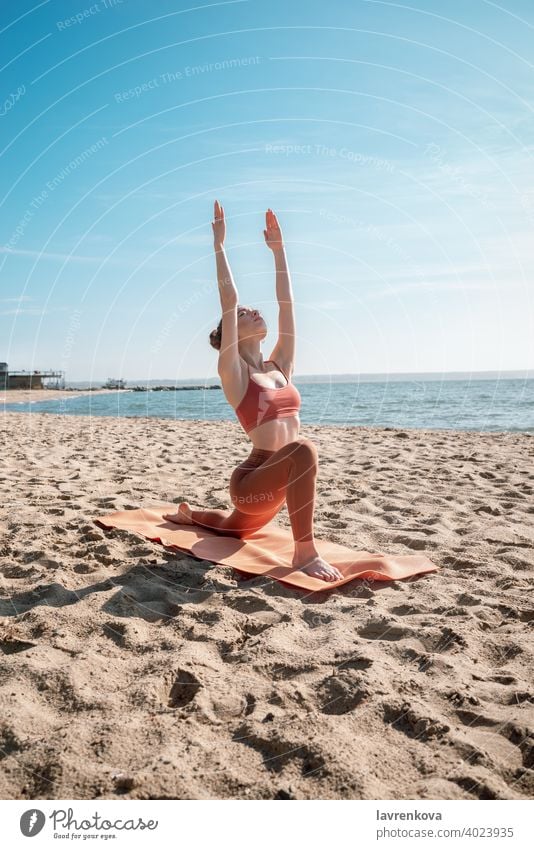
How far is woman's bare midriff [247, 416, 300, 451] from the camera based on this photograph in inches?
182

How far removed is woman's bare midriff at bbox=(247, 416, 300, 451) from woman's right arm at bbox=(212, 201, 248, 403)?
0.29m

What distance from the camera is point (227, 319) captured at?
4395mm

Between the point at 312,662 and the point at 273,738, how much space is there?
25.4 inches

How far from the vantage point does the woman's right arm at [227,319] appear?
433cm

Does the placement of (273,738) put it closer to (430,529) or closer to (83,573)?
(83,573)

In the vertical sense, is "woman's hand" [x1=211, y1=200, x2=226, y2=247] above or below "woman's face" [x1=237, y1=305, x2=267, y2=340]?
above

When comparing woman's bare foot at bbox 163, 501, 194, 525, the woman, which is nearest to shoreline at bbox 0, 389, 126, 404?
woman's bare foot at bbox 163, 501, 194, 525

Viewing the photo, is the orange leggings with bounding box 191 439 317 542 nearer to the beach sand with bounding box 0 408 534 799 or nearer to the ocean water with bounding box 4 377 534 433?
the beach sand with bounding box 0 408 534 799

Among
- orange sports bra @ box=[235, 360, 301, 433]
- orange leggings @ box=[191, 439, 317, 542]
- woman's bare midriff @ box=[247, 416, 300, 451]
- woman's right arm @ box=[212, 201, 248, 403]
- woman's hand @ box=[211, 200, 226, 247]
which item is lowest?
orange leggings @ box=[191, 439, 317, 542]

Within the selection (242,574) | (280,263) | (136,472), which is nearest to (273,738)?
(242,574)

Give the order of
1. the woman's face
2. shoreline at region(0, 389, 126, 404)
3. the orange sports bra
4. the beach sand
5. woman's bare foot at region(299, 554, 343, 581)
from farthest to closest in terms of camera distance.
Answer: shoreline at region(0, 389, 126, 404) < the woman's face < the orange sports bra < woman's bare foot at region(299, 554, 343, 581) < the beach sand

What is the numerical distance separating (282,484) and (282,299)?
5.09 feet

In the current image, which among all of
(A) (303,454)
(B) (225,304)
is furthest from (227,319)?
(A) (303,454)
